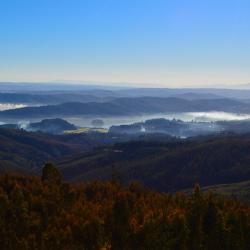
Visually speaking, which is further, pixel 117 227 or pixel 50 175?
pixel 50 175

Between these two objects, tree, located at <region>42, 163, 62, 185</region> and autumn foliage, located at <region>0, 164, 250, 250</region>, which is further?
tree, located at <region>42, 163, 62, 185</region>

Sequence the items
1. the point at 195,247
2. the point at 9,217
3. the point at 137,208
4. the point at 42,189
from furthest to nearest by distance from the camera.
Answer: the point at 42,189 < the point at 137,208 < the point at 9,217 < the point at 195,247

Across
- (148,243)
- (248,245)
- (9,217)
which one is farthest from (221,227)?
(9,217)

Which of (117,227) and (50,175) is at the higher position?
(117,227)

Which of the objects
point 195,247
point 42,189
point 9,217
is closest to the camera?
point 195,247

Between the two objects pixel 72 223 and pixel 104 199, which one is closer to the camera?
pixel 72 223

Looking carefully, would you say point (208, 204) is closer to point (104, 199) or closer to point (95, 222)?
point (95, 222)

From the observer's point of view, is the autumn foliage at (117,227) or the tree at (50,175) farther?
the tree at (50,175)

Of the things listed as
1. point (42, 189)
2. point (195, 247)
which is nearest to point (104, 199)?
point (42, 189)

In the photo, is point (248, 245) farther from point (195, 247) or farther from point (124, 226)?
point (124, 226)
